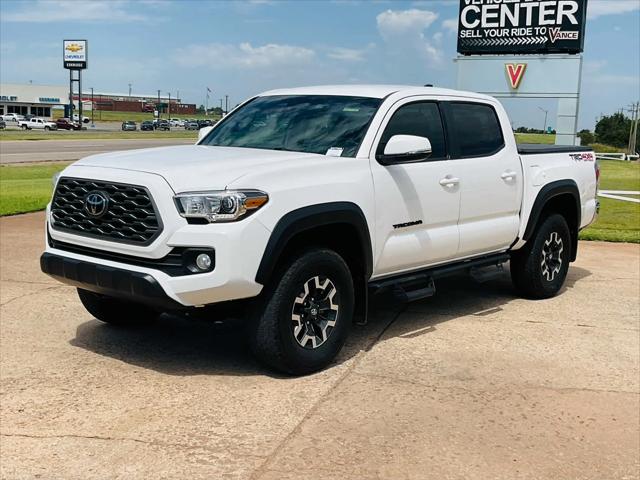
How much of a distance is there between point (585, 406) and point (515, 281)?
9.50ft

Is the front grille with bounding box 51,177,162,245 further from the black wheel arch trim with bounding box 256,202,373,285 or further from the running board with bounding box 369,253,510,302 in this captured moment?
the running board with bounding box 369,253,510,302

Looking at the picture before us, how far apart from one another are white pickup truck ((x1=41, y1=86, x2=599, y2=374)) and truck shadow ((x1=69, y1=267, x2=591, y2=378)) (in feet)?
0.82

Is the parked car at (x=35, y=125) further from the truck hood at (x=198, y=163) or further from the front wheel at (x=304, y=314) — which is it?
the front wheel at (x=304, y=314)

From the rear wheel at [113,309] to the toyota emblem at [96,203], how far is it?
3.86 ft

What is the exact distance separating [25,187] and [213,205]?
Answer: 13.9m

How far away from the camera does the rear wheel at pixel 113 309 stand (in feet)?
19.6

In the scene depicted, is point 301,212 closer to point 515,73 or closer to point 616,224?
point 616,224

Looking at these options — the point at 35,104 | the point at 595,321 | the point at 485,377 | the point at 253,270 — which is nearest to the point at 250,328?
the point at 253,270

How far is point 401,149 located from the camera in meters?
5.38

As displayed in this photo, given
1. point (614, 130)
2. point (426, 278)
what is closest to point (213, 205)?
point (426, 278)

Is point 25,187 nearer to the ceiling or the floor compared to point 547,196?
nearer to the floor

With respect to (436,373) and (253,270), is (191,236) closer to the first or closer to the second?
(253,270)

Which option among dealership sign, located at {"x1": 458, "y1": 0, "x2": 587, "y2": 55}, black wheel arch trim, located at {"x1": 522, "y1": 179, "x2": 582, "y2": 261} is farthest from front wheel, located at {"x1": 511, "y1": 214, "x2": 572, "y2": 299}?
dealership sign, located at {"x1": 458, "y1": 0, "x2": 587, "y2": 55}

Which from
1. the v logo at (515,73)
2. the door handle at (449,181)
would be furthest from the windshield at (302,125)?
the v logo at (515,73)
